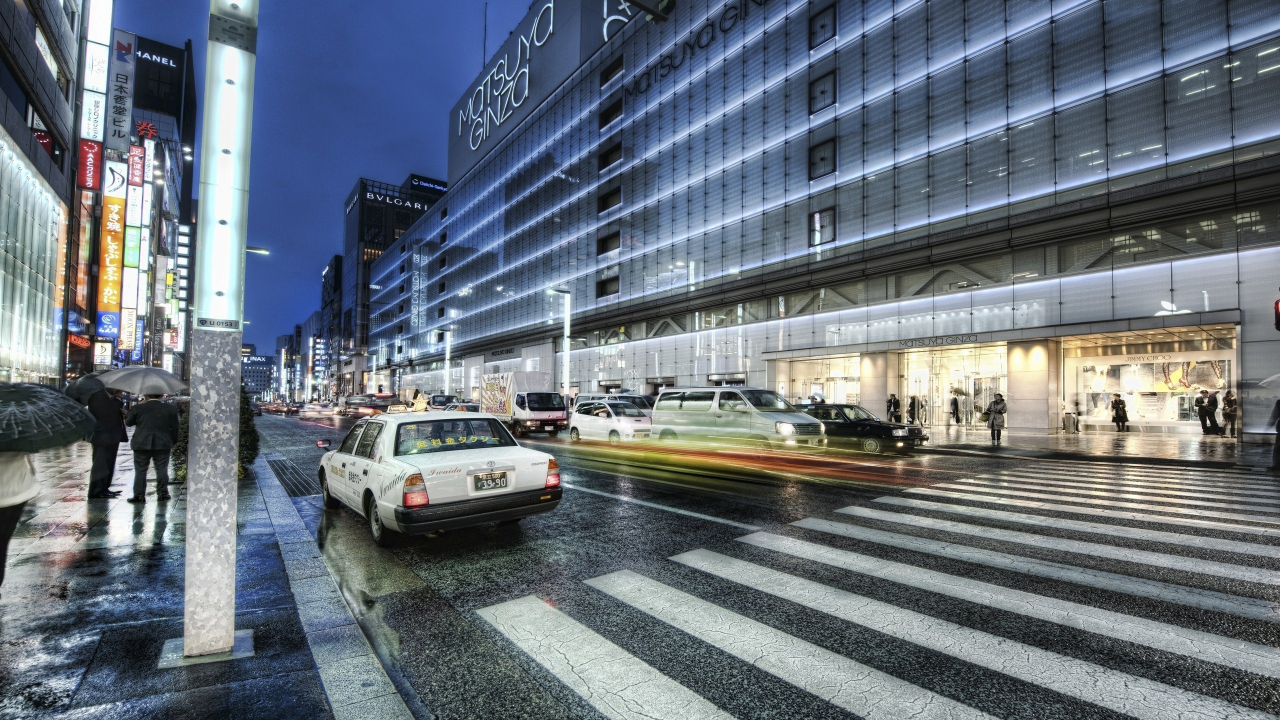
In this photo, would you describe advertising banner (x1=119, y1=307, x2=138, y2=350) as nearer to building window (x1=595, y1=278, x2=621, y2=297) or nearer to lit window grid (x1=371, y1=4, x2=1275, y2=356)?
lit window grid (x1=371, y1=4, x2=1275, y2=356)

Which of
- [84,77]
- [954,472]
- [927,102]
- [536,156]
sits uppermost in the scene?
[536,156]

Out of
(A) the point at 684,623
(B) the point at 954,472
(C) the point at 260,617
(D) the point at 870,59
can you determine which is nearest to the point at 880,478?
(B) the point at 954,472

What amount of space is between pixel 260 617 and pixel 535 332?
1808 inches

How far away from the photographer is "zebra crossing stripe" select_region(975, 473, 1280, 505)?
353 inches

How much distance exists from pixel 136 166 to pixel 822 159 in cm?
3490

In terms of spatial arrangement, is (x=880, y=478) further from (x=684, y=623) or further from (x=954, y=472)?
(x=684, y=623)

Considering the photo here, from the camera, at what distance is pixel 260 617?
4.18 meters

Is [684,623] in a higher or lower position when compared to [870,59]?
lower

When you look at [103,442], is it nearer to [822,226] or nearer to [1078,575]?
[1078,575]

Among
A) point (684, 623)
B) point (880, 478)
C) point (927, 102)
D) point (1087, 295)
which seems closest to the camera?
point (684, 623)

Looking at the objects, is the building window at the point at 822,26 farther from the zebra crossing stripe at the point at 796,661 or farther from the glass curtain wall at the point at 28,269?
the glass curtain wall at the point at 28,269

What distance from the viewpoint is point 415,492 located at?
5812 millimetres

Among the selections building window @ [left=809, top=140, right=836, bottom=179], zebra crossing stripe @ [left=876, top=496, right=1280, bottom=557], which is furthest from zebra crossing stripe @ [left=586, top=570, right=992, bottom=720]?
building window @ [left=809, top=140, right=836, bottom=179]

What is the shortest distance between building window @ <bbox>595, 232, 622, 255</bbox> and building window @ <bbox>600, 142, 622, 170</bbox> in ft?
17.8
